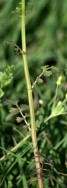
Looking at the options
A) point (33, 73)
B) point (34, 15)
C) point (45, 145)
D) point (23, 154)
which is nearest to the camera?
point (23, 154)

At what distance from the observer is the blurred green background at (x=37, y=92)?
1.30 metres

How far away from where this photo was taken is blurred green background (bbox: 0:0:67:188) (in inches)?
51.1

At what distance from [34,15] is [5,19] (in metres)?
0.21

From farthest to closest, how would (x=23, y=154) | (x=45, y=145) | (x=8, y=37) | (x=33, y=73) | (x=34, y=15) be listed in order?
(x=34, y=15) → (x=8, y=37) → (x=33, y=73) → (x=45, y=145) → (x=23, y=154)

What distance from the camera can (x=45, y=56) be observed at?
2.39m

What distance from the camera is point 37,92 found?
185cm

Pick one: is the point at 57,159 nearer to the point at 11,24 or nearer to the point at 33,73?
the point at 33,73

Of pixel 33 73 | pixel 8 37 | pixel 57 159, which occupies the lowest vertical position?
pixel 57 159

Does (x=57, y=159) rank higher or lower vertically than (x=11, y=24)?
lower

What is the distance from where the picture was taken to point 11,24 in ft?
7.97

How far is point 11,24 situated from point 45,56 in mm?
236

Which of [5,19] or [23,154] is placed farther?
[5,19]

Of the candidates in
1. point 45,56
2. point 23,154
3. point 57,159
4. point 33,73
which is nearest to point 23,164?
point 23,154

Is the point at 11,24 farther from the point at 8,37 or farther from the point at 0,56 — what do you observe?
the point at 0,56
